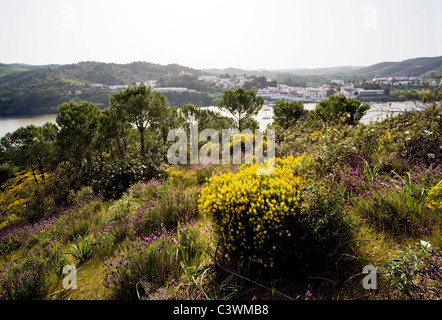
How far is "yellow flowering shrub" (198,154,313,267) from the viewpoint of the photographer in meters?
2.06

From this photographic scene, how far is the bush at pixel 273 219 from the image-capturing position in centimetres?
205

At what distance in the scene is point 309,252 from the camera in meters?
2.12

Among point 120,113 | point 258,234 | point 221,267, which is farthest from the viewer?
point 120,113

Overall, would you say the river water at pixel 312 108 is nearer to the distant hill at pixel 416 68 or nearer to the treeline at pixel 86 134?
the treeline at pixel 86 134

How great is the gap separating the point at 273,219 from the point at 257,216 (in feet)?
0.49

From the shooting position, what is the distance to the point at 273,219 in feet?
6.63

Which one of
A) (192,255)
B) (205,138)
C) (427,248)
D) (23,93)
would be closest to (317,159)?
(427,248)

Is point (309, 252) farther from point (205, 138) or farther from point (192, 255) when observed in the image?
point (205, 138)

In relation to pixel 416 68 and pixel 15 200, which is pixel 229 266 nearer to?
pixel 15 200

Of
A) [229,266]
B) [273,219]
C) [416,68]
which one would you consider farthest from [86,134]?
[416,68]

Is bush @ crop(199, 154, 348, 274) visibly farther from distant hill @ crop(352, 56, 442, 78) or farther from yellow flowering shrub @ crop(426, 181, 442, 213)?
distant hill @ crop(352, 56, 442, 78)

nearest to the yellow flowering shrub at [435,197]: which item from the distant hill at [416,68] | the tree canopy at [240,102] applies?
the tree canopy at [240,102]

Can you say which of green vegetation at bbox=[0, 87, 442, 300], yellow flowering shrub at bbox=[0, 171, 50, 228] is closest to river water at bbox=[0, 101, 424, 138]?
green vegetation at bbox=[0, 87, 442, 300]
